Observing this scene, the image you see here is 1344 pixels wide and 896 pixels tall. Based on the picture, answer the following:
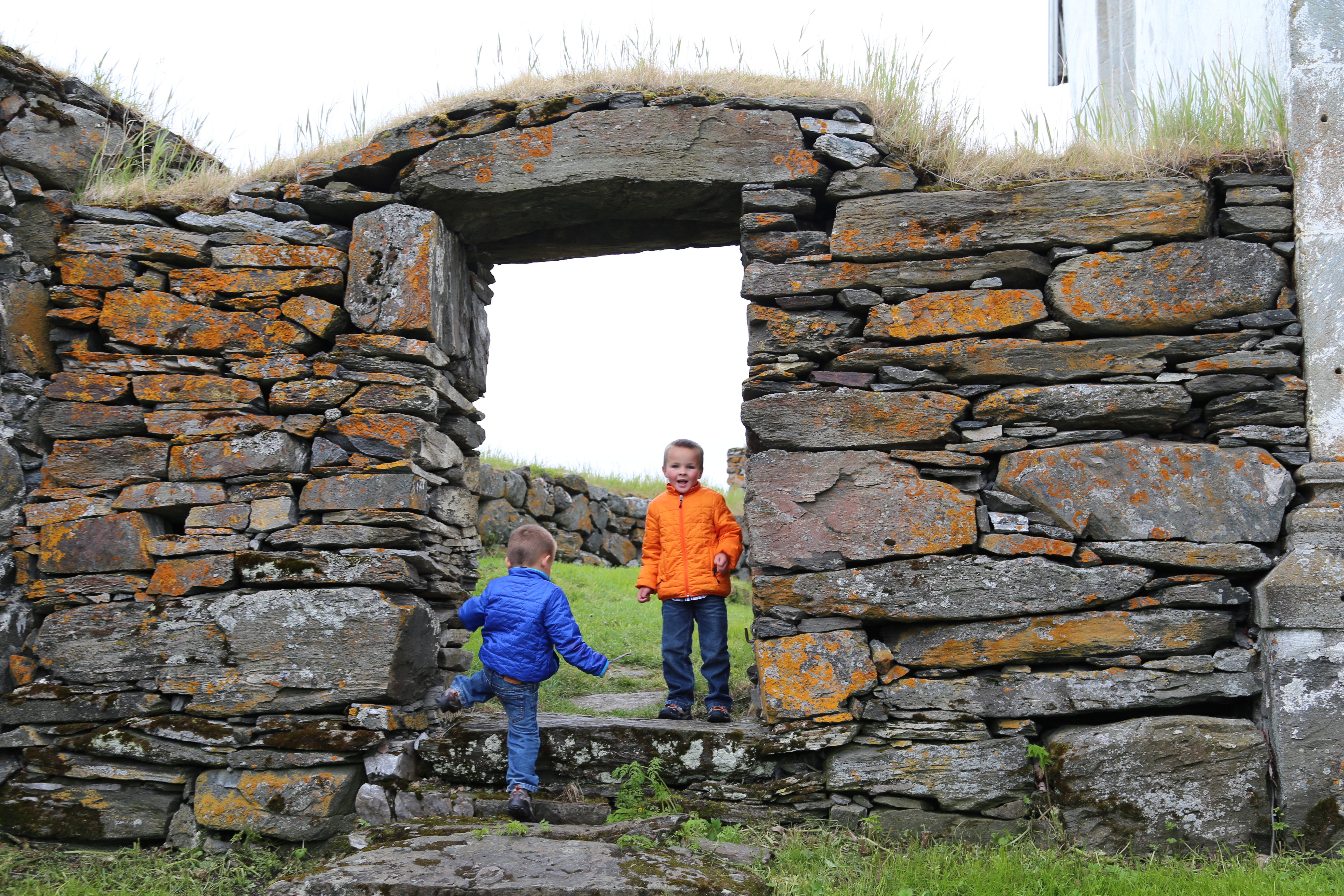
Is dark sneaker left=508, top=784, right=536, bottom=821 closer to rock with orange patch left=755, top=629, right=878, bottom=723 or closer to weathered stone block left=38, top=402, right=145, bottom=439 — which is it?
rock with orange patch left=755, top=629, right=878, bottom=723

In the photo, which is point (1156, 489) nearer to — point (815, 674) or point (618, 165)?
point (815, 674)

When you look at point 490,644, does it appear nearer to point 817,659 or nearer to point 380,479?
point 380,479

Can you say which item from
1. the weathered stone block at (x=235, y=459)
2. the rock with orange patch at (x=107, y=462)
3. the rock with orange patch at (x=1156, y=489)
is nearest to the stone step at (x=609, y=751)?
the weathered stone block at (x=235, y=459)

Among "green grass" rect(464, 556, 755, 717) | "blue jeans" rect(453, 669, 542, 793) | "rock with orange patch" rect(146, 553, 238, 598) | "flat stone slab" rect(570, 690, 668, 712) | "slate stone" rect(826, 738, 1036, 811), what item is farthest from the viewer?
"green grass" rect(464, 556, 755, 717)

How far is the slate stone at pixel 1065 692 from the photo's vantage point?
137 inches

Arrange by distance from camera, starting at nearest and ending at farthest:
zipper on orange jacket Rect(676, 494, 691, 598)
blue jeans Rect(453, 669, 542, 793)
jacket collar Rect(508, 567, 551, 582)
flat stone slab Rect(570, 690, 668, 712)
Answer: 1. blue jeans Rect(453, 669, 542, 793)
2. jacket collar Rect(508, 567, 551, 582)
3. zipper on orange jacket Rect(676, 494, 691, 598)
4. flat stone slab Rect(570, 690, 668, 712)

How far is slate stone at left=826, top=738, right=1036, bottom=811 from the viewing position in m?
3.47

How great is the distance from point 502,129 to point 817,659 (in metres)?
2.95

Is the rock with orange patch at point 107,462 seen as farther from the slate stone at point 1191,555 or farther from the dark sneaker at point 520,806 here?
the slate stone at point 1191,555

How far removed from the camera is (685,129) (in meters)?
4.13

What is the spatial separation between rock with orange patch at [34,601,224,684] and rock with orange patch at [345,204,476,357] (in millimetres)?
1599

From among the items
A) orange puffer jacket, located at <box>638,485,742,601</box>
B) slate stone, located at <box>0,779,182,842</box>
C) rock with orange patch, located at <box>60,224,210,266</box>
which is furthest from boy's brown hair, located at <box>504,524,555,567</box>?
rock with orange patch, located at <box>60,224,210,266</box>

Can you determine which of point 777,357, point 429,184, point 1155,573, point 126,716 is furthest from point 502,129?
point 1155,573

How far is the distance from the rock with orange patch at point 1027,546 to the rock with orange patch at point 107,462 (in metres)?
3.80
